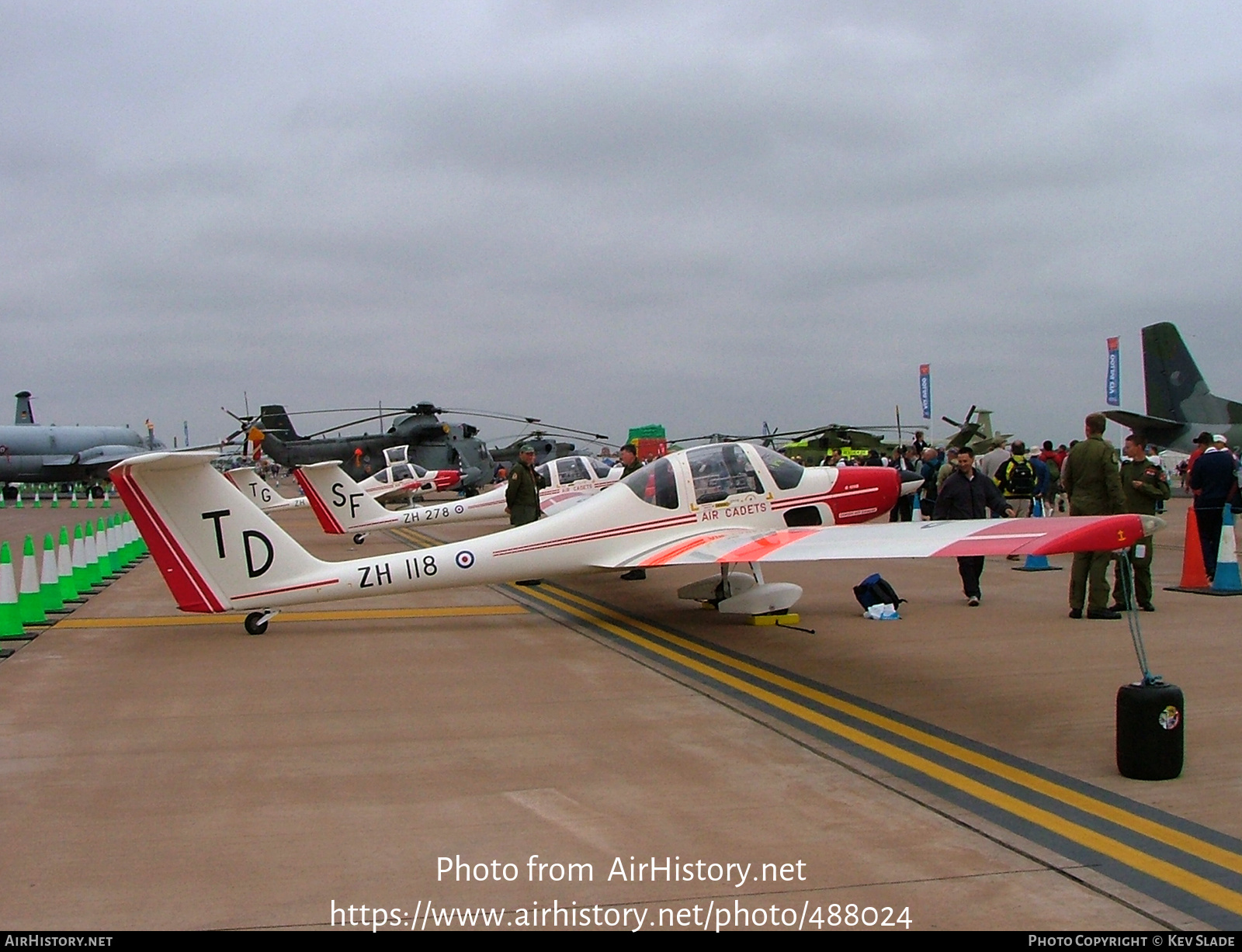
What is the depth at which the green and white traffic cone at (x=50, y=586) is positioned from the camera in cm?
1291

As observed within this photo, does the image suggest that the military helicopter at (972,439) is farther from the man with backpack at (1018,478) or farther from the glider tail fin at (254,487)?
the glider tail fin at (254,487)

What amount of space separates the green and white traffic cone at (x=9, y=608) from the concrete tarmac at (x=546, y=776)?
56 centimetres

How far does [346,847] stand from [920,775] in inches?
118

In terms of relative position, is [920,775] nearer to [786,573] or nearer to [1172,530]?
[786,573]

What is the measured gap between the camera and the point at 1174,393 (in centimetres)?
2759

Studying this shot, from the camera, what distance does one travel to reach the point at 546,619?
11.8 metres

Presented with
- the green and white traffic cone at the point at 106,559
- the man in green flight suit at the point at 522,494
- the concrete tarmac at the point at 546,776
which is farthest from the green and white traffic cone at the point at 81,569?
the man in green flight suit at the point at 522,494

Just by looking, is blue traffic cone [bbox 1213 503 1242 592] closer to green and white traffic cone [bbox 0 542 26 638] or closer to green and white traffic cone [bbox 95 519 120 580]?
green and white traffic cone [bbox 0 542 26 638]

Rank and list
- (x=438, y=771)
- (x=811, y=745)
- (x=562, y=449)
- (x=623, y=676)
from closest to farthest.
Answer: (x=438, y=771), (x=811, y=745), (x=623, y=676), (x=562, y=449)

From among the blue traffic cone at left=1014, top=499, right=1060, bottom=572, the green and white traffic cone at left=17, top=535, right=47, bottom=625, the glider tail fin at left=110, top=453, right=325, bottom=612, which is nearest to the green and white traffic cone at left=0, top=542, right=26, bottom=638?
the green and white traffic cone at left=17, top=535, right=47, bottom=625

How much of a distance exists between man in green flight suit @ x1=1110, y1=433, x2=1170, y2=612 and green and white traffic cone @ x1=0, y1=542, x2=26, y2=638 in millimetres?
11488

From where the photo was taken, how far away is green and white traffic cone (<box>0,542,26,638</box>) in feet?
34.5

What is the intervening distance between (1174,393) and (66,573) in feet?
87.1
